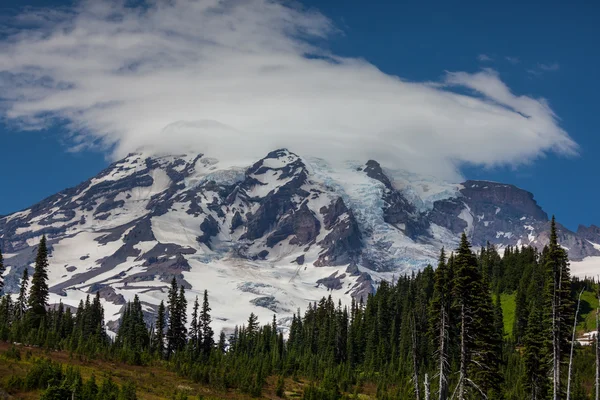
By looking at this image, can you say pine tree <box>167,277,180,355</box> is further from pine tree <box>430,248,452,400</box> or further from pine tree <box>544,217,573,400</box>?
pine tree <box>430,248,452,400</box>

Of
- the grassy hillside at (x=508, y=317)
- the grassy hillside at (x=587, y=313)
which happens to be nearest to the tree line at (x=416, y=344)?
the grassy hillside at (x=508, y=317)

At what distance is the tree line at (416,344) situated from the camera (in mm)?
58875

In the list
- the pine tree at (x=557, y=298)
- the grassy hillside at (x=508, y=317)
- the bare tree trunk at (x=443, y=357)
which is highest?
the grassy hillside at (x=508, y=317)

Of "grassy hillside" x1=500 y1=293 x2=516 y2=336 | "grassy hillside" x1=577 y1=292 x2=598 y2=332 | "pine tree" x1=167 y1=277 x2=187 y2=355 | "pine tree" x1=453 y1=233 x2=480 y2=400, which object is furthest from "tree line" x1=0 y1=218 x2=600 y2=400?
"grassy hillside" x1=577 y1=292 x2=598 y2=332

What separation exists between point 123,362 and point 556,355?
74.2 meters

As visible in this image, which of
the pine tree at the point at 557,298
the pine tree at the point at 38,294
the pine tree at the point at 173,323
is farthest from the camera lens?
the pine tree at the point at 173,323

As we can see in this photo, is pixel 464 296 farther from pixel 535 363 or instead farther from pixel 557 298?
pixel 535 363

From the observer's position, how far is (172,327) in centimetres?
16038

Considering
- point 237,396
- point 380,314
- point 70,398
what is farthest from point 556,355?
point 380,314

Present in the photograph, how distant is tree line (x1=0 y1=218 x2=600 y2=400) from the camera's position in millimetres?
58875

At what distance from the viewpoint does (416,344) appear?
104 metres

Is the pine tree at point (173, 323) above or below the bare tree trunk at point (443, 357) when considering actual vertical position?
above

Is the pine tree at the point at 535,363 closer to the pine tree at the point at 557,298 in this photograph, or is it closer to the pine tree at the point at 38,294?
the pine tree at the point at 557,298

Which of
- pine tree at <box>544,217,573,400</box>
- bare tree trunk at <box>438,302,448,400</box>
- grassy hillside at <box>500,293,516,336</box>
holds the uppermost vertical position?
grassy hillside at <box>500,293,516,336</box>
